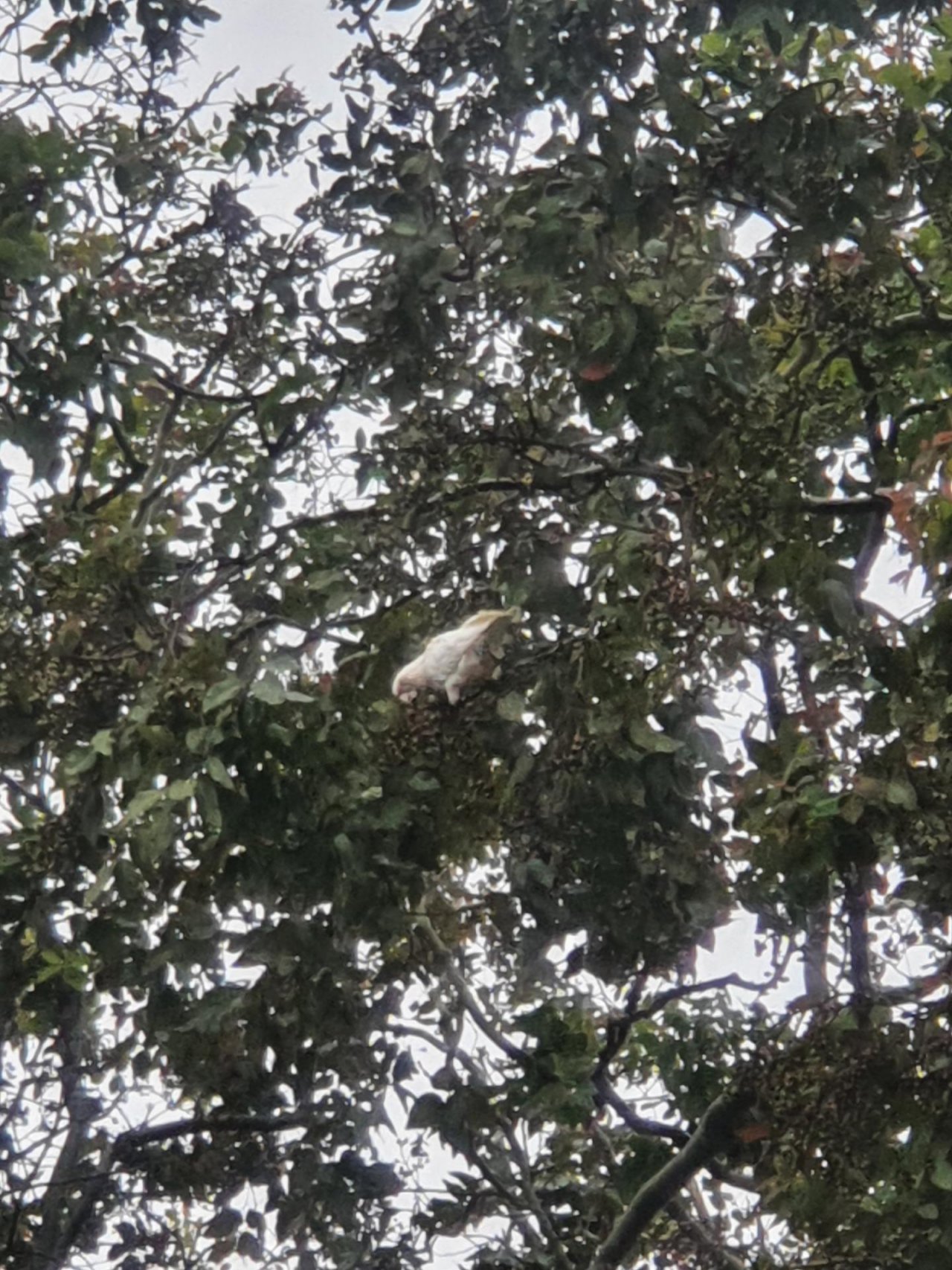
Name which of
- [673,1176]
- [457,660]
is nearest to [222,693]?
[457,660]

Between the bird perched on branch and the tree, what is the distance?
3cm

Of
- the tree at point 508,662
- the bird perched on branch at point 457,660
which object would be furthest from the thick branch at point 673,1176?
the bird perched on branch at point 457,660

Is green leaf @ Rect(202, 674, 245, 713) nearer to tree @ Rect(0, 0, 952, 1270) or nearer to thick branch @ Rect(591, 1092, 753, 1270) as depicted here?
tree @ Rect(0, 0, 952, 1270)

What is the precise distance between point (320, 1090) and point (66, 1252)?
427 millimetres

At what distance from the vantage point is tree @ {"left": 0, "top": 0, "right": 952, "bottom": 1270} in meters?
1.79

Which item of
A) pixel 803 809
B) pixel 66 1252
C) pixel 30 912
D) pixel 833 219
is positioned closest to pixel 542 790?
pixel 803 809

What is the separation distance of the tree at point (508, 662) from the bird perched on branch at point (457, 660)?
0.08ft

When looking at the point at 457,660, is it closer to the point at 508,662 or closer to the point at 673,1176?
the point at 508,662

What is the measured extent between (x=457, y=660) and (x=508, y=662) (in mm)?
99

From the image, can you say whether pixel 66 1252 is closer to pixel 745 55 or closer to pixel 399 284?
pixel 399 284

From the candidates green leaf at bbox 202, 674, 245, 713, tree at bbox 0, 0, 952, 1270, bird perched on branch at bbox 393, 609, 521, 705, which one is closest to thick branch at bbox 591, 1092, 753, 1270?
tree at bbox 0, 0, 952, 1270

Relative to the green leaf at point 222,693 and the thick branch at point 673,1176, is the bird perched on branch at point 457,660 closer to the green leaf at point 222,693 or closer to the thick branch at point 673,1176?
the green leaf at point 222,693

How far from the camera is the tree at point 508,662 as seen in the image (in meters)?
1.79

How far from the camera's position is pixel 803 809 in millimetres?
1644
